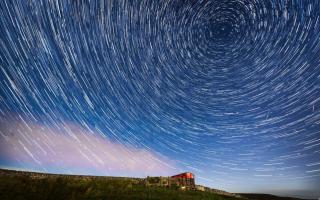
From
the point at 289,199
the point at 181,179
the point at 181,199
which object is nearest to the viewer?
the point at 181,199

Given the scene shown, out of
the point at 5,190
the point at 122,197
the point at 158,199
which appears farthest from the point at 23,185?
the point at 158,199

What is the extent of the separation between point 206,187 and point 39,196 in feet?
101

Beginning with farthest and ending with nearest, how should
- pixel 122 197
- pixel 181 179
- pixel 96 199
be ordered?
1. pixel 181 179
2. pixel 122 197
3. pixel 96 199

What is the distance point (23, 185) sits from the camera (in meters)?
17.6

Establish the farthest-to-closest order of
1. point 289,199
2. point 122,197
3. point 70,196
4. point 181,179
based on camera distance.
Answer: point 289,199
point 181,179
point 122,197
point 70,196

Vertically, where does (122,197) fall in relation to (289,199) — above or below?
below

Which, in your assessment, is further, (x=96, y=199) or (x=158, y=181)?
(x=158, y=181)

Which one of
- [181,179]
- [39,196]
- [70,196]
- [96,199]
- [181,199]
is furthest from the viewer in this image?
[181,179]

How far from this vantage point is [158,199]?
19.6 m

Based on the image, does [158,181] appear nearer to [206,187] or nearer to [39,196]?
[206,187]

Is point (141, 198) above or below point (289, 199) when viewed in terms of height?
below

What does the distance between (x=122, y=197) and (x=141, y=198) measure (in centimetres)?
131

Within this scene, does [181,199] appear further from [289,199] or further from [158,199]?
[289,199]

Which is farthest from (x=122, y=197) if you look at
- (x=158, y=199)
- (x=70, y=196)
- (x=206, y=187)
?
(x=206, y=187)
